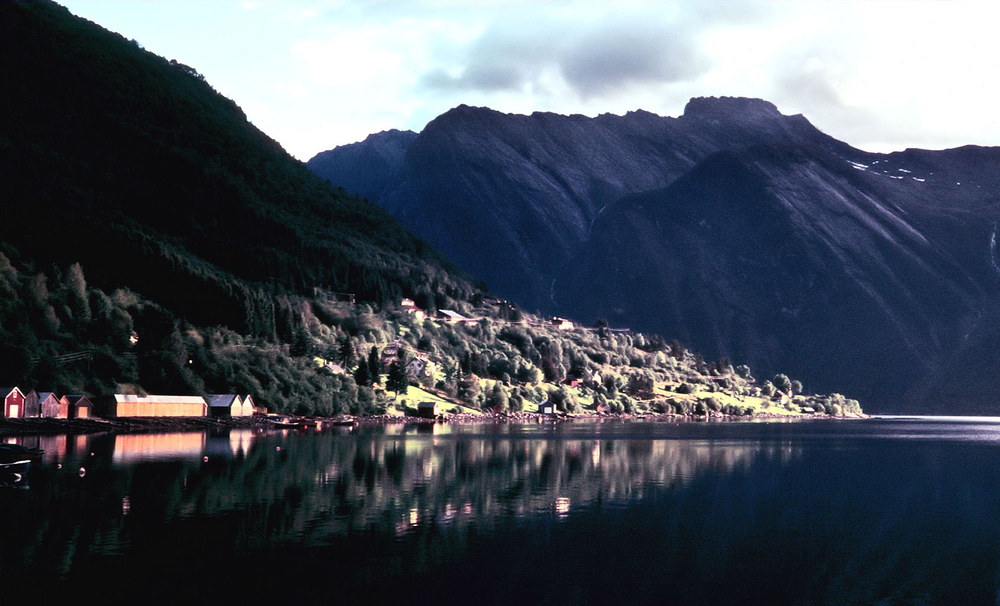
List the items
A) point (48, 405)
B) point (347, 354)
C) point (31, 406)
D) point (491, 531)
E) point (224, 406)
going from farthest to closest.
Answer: point (347, 354) → point (224, 406) → point (48, 405) → point (31, 406) → point (491, 531)

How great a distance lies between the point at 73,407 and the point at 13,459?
59113 millimetres

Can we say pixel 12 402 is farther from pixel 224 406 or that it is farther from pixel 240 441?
pixel 224 406

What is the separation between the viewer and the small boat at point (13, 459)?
2223 inches

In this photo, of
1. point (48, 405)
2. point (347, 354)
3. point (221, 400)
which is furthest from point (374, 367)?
point (48, 405)

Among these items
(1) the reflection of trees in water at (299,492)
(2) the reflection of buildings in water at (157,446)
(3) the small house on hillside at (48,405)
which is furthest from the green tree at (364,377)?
(1) the reflection of trees in water at (299,492)

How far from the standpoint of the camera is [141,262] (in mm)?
183250

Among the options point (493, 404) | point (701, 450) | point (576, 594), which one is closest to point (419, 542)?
point (576, 594)

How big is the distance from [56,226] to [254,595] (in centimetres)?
17441

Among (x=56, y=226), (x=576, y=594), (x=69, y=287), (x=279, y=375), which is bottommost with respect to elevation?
(x=576, y=594)

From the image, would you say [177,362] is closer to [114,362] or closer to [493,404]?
[114,362]

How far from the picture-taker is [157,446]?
84.5 metres

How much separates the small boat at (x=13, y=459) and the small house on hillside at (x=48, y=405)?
52.5 meters

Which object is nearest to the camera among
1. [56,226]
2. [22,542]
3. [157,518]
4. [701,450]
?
[22,542]

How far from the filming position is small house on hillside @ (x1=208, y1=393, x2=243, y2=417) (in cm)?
13500
